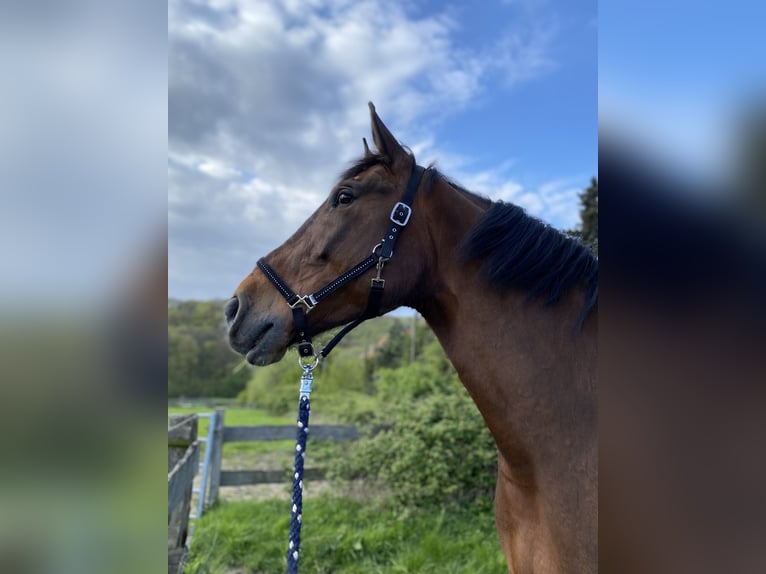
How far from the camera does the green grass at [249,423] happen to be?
926cm

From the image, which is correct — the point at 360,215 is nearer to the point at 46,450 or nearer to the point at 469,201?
the point at 469,201

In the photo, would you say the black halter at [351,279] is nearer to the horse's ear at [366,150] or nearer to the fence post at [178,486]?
the horse's ear at [366,150]

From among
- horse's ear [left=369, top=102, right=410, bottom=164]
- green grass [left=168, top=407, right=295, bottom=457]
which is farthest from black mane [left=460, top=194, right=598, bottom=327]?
green grass [left=168, top=407, right=295, bottom=457]

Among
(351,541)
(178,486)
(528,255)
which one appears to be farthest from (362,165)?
(351,541)

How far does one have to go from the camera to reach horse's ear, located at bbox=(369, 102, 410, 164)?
207 centimetres

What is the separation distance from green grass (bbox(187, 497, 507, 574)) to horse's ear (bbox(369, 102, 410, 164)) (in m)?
3.87

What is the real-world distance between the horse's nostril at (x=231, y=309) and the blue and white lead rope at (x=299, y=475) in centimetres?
41

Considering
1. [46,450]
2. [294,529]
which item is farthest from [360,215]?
[46,450]

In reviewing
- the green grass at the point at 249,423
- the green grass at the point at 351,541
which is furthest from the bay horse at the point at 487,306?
the green grass at the point at 249,423

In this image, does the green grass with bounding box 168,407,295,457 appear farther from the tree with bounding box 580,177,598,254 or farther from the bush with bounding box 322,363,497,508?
the tree with bounding box 580,177,598,254

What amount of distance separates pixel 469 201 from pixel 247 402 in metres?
14.1

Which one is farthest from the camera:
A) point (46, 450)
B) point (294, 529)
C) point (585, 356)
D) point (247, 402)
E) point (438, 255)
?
point (247, 402)

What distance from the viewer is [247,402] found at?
14.7m

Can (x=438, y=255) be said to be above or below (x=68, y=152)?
above
